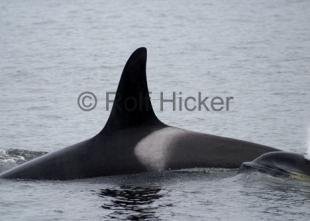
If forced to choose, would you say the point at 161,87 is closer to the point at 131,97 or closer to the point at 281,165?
the point at 131,97

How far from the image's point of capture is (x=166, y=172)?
16109mm

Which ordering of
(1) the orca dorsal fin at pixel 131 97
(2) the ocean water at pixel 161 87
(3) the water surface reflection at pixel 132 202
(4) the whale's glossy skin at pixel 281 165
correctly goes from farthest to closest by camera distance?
(1) the orca dorsal fin at pixel 131 97 < (4) the whale's glossy skin at pixel 281 165 < (2) the ocean water at pixel 161 87 < (3) the water surface reflection at pixel 132 202

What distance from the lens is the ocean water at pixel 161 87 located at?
14.7 meters

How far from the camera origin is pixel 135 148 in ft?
53.2

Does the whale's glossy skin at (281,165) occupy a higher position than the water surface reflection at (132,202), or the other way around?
the whale's glossy skin at (281,165)

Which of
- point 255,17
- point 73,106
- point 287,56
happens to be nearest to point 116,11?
point 255,17

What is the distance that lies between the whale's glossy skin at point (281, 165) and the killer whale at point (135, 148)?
477 millimetres

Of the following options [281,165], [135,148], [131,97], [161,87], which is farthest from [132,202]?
[161,87]

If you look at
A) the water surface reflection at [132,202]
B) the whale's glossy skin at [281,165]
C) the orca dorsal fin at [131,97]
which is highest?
the orca dorsal fin at [131,97]

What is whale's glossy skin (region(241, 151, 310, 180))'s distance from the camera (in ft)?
50.4

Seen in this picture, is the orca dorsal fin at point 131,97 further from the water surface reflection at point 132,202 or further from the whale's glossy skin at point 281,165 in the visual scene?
the whale's glossy skin at point 281,165

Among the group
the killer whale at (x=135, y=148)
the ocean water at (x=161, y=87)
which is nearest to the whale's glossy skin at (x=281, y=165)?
the ocean water at (x=161, y=87)

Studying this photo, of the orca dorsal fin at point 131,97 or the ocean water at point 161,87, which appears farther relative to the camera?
the orca dorsal fin at point 131,97

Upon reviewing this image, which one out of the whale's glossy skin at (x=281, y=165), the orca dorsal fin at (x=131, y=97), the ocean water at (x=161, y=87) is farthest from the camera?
the orca dorsal fin at (x=131, y=97)
